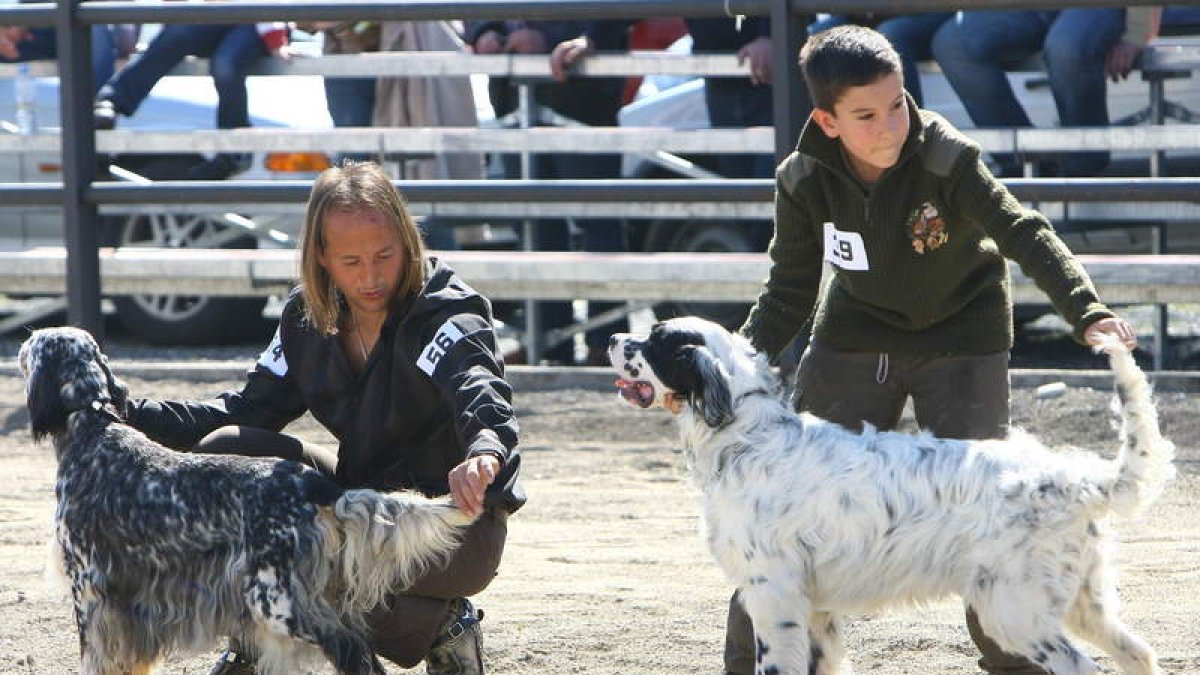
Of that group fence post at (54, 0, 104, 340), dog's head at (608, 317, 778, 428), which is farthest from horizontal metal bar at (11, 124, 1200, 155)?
dog's head at (608, 317, 778, 428)

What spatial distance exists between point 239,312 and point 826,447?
7.41 m

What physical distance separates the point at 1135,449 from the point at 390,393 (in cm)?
178

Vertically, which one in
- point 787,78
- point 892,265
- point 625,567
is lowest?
point 625,567

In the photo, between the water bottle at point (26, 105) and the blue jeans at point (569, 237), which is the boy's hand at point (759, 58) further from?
the water bottle at point (26, 105)

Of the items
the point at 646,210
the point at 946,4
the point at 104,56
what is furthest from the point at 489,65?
the point at 946,4

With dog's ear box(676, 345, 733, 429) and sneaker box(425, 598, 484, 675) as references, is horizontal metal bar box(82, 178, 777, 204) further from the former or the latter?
dog's ear box(676, 345, 733, 429)

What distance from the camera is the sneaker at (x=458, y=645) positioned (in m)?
4.81

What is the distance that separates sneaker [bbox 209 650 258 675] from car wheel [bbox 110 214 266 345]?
21.1 feet

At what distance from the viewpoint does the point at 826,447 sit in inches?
172

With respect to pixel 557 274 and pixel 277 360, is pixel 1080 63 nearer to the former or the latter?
pixel 557 274

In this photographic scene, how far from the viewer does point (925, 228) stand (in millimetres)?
4555

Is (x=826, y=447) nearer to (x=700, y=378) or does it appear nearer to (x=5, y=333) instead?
(x=700, y=378)

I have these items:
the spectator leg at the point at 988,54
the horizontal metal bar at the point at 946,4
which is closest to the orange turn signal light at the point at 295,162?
the spectator leg at the point at 988,54

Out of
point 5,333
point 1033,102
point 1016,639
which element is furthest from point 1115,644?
point 5,333
